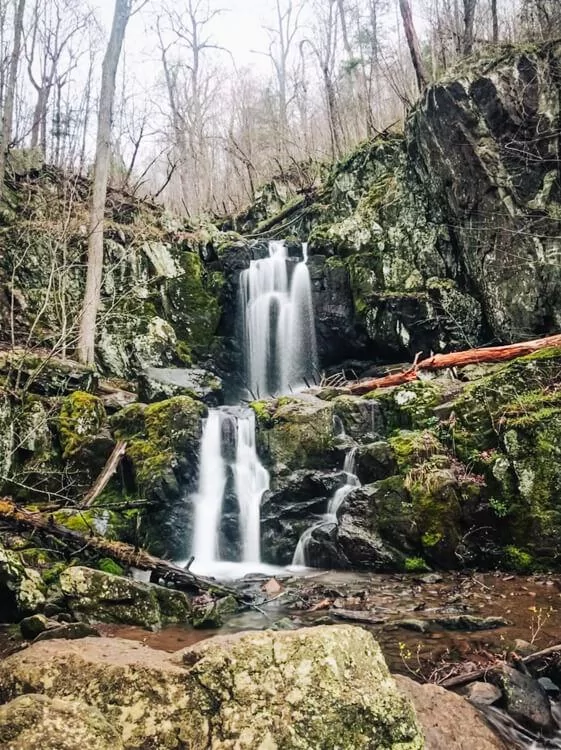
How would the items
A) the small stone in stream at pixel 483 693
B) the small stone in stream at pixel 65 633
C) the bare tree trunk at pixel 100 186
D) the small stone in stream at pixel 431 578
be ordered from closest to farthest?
the small stone in stream at pixel 483 693 → the small stone in stream at pixel 65 633 → the small stone in stream at pixel 431 578 → the bare tree trunk at pixel 100 186

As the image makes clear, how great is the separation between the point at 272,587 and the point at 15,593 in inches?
128

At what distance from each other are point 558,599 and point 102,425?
28.0 feet

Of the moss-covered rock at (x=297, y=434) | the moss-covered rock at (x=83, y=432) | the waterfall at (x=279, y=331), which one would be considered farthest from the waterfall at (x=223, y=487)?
the waterfall at (x=279, y=331)

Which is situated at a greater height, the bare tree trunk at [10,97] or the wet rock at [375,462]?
the bare tree trunk at [10,97]

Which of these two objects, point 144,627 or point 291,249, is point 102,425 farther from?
point 291,249

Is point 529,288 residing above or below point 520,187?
below

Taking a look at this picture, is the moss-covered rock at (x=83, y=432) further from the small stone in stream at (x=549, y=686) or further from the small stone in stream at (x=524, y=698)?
the small stone in stream at (x=549, y=686)

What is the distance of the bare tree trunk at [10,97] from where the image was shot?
14.9 meters

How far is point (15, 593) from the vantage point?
5293 millimetres

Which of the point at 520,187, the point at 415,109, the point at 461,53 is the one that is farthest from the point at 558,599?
the point at 461,53

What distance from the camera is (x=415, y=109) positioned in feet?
49.4

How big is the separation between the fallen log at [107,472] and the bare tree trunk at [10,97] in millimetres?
10018

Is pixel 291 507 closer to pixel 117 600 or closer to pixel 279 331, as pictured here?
pixel 117 600

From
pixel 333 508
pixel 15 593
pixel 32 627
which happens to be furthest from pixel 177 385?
pixel 32 627
